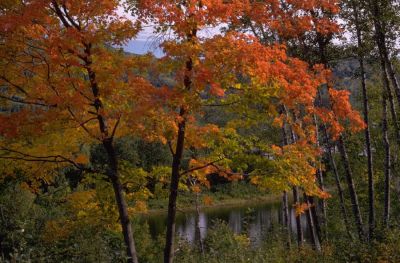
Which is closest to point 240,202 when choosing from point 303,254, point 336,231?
point 336,231

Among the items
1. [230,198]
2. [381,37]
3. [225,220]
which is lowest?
Result: [225,220]

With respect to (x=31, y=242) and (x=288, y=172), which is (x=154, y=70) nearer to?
(x=288, y=172)

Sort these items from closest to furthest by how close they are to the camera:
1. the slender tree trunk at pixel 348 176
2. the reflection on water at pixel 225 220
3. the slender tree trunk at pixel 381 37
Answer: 1. the slender tree trunk at pixel 381 37
2. the slender tree trunk at pixel 348 176
3. the reflection on water at pixel 225 220

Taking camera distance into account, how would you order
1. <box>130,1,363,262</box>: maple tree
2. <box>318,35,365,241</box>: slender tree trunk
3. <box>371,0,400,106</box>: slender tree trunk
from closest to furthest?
<box>130,1,363,262</box>: maple tree → <box>371,0,400,106</box>: slender tree trunk → <box>318,35,365,241</box>: slender tree trunk

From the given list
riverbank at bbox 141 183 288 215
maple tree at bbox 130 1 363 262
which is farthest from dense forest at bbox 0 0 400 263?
riverbank at bbox 141 183 288 215

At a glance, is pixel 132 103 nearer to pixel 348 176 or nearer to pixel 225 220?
pixel 348 176

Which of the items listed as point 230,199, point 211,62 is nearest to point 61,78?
point 211,62

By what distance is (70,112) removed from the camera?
9.47 m

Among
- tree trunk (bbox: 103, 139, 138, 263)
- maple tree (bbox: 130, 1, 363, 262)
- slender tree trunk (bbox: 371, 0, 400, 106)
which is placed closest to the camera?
maple tree (bbox: 130, 1, 363, 262)

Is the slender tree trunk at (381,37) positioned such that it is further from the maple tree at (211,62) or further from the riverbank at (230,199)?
the riverbank at (230,199)

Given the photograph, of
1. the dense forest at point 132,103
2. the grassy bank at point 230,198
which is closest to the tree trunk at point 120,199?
the dense forest at point 132,103

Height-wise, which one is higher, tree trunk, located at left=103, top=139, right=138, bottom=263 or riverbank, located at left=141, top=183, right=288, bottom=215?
tree trunk, located at left=103, top=139, right=138, bottom=263

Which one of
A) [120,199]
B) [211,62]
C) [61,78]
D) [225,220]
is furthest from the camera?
[225,220]

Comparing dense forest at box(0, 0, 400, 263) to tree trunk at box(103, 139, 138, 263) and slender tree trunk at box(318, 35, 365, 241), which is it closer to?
tree trunk at box(103, 139, 138, 263)
